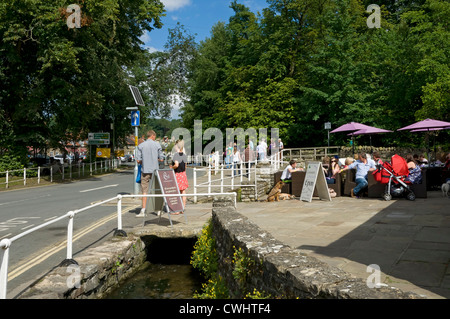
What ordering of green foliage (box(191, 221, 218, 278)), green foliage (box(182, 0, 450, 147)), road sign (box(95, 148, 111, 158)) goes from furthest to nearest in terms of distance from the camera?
road sign (box(95, 148, 111, 158)) → green foliage (box(182, 0, 450, 147)) → green foliage (box(191, 221, 218, 278))

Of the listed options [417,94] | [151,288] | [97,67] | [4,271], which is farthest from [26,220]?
[417,94]

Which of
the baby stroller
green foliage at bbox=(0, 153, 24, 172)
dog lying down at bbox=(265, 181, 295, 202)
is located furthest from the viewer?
green foliage at bbox=(0, 153, 24, 172)

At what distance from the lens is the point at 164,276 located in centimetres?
784

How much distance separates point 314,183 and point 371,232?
189 inches

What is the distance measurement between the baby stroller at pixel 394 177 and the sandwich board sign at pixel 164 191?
625cm

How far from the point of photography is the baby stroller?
1144cm

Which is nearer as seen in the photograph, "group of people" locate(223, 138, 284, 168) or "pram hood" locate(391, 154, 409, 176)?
"pram hood" locate(391, 154, 409, 176)

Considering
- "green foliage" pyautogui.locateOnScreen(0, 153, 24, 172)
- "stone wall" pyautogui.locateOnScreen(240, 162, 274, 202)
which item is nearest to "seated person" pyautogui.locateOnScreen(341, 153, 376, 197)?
"stone wall" pyautogui.locateOnScreen(240, 162, 274, 202)

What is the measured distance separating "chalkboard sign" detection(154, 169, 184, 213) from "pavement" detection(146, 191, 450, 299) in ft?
1.33

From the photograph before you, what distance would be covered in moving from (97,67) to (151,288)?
22.5 meters

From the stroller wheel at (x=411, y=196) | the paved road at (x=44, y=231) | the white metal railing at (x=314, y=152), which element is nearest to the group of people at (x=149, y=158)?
the paved road at (x=44, y=231)

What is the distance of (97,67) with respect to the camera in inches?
1042

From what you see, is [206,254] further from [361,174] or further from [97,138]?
[97,138]

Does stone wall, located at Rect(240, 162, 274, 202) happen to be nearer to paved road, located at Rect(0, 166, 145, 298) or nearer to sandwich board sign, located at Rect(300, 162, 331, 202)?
sandwich board sign, located at Rect(300, 162, 331, 202)
